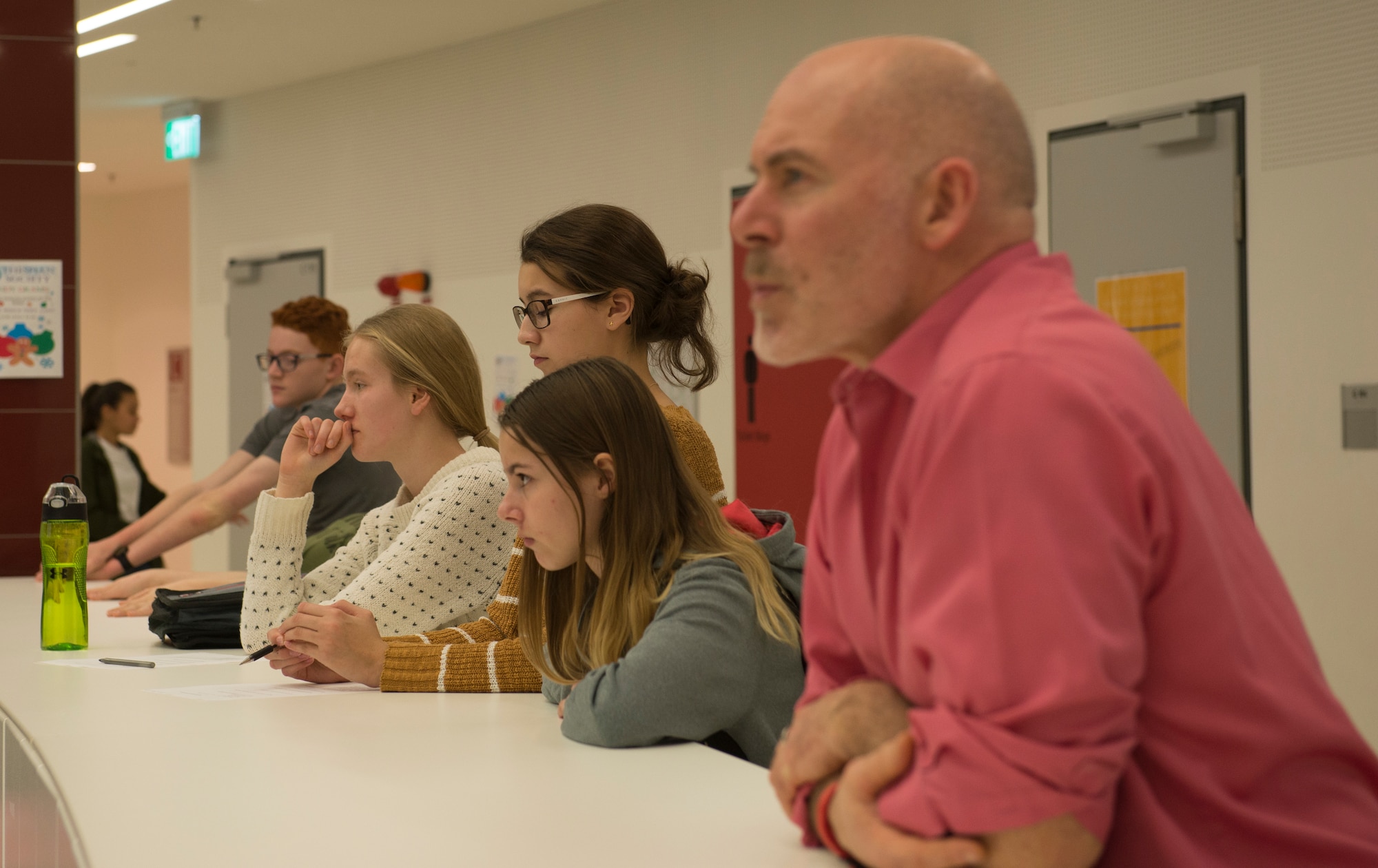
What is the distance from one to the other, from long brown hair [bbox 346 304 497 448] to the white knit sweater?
4.0 inches

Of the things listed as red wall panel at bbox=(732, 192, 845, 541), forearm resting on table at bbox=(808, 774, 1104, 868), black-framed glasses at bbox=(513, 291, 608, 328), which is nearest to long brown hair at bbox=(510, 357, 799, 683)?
black-framed glasses at bbox=(513, 291, 608, 328)

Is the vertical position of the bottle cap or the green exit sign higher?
the green exit sign

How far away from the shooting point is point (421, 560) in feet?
7.43

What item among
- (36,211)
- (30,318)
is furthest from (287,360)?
(36,211)

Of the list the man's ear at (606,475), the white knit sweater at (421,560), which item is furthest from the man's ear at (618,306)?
the man's ear at (606,475)

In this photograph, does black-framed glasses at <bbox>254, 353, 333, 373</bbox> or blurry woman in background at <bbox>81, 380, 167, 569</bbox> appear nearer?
black-framed glasses at <bbox>254, 353, 333, 373</bbox>

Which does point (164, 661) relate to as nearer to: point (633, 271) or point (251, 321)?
point (633, 271)

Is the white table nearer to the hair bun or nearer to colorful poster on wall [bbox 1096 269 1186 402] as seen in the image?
the hair bun

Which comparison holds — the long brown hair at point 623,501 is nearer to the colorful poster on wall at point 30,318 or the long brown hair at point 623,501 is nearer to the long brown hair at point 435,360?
the long brown hair at point 435,360

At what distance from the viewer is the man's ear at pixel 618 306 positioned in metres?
2.27

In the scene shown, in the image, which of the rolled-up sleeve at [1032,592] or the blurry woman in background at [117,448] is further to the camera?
the blurry woman in background at [117,448]

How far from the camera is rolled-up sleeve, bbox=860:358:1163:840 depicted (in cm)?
82

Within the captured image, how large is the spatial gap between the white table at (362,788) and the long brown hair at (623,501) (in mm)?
180

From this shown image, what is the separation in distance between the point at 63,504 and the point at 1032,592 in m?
2.20
